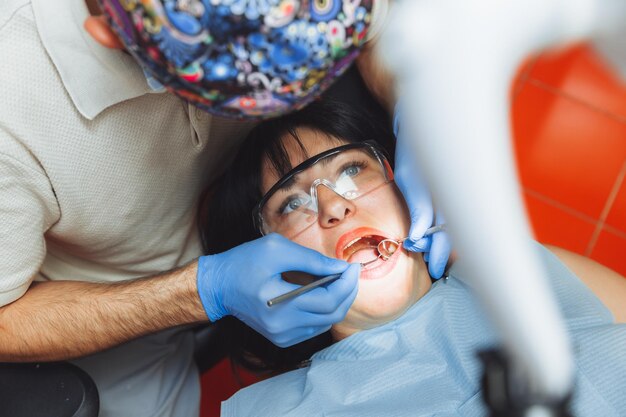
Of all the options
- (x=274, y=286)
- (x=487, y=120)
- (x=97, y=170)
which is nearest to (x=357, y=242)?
(x=274, y=286)

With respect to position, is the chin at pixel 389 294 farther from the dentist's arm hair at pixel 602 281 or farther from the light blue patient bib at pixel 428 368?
the dentist's arm hair at pixel 602 281

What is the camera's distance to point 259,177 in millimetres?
1542

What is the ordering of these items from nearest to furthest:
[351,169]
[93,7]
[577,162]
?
[93,7] < [351,169] < [577,162]

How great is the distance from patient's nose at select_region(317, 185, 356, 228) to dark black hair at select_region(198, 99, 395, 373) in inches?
5.3

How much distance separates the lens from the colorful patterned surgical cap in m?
0.82

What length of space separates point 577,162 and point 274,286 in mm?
1546

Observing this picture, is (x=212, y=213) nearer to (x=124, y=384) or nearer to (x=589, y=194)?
(x=124, y=384)

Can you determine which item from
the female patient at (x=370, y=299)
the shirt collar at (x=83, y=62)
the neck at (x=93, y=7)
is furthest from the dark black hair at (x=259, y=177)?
the neck at (x=93, y=7)

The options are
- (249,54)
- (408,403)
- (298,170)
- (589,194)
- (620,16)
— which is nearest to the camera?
(620,16)

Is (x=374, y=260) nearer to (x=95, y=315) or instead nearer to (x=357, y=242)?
(x=357, y=242)

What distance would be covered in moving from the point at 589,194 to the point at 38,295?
1.88 m

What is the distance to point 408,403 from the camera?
4.41 feet

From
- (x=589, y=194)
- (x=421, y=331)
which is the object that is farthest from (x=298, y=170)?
(x=589, y=194)

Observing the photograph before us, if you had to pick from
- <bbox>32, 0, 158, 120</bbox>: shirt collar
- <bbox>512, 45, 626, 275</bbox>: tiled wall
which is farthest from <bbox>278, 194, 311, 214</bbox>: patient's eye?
<bbox>512, 45, 626, 275</bbox>: tiled wall
